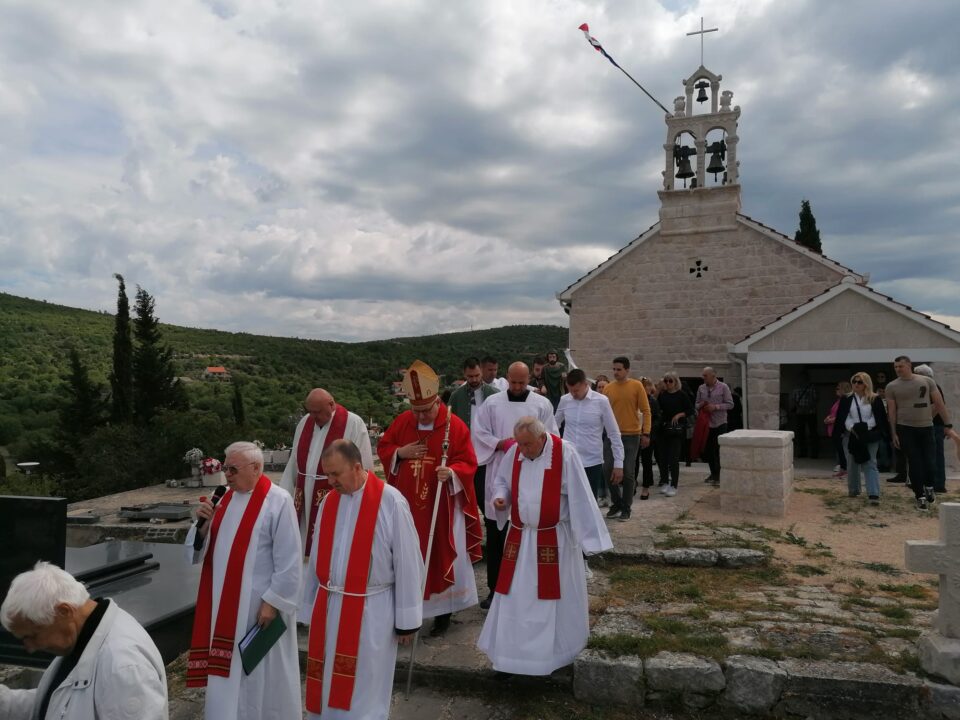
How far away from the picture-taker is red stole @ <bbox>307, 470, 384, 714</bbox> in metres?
3.53

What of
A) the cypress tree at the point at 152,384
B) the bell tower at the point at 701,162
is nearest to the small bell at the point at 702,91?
the bell tower at the point at 701,162

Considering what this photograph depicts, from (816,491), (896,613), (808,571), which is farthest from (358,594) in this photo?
(816,491)

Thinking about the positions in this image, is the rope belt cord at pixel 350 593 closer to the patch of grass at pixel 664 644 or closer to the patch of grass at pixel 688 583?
the patch of grass at pixel 664 644

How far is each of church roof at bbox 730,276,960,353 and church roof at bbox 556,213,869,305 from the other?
1757mm

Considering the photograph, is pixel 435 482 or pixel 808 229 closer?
pixel 435 482

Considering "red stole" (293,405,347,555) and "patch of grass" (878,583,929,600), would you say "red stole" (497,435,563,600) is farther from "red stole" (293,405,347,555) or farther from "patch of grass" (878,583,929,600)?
"patch of grass" (878,583,929,600)

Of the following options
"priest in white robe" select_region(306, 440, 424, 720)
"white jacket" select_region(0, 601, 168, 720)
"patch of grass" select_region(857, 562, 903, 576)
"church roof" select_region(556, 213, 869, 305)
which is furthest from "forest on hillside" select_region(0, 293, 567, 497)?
"white jacket" select_region(0, 601, 168, 720)

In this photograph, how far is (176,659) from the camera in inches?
204

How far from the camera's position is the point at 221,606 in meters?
3.61

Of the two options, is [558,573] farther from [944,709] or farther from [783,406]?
[783,406]

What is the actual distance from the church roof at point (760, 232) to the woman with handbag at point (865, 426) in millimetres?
6476

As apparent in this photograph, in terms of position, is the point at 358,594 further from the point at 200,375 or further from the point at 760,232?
the point at 200,375

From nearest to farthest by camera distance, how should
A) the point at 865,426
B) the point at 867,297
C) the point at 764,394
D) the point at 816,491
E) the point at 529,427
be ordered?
Answer: the point at 529,427 < the point at 865,426 < the point at 816,491 < the point at 867,297 < the point at 764,394

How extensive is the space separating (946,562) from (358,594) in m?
3.44
